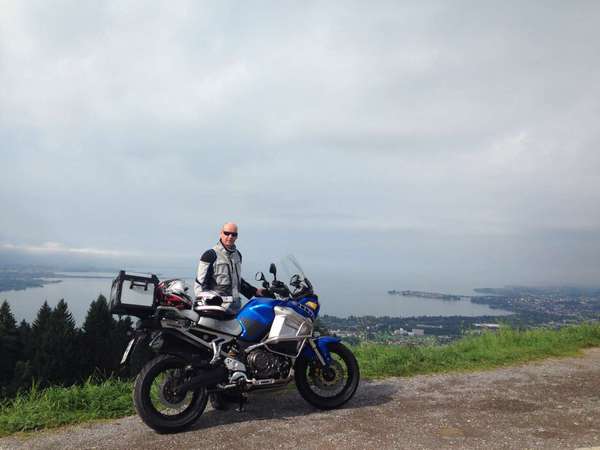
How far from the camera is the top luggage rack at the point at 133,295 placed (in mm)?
4320

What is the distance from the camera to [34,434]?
4.45m

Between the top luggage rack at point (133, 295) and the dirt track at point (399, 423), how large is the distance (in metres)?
1.22

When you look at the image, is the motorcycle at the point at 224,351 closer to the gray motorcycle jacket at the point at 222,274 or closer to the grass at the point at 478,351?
the gray motorcycle jacket at the point at 222,274

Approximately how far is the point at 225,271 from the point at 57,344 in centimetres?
3130

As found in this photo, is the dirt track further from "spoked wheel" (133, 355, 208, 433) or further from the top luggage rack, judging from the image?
the top luggage rack

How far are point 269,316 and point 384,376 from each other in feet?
8.73

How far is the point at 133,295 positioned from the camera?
4414 millimetres

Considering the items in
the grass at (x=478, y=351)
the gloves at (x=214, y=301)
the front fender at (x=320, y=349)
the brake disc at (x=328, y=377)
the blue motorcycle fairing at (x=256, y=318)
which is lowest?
the grass at (x=478, y=351)

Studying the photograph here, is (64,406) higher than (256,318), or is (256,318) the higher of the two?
(256,318)

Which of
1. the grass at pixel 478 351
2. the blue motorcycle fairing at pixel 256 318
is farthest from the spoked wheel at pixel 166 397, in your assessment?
the grass at pixel 478 351

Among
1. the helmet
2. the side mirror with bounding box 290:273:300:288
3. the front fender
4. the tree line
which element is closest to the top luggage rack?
the helmet

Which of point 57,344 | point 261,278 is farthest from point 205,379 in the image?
point 57,344

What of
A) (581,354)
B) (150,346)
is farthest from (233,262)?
(581,354)

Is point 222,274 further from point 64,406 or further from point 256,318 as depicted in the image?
point 64,406
